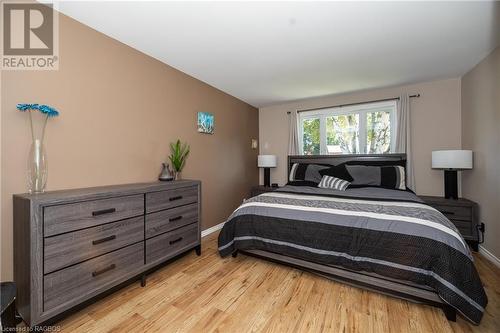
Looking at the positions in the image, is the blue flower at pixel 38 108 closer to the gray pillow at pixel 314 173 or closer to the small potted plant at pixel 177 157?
the small potted plant at pixel 177 157

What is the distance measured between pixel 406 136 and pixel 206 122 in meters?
3.19

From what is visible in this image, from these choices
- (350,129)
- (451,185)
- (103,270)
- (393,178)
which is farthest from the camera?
(350,129)

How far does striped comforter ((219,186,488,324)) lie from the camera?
1.45 m

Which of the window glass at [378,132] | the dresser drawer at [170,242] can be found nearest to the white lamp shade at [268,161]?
the window glass at [378,132]

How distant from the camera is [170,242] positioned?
2164 mm

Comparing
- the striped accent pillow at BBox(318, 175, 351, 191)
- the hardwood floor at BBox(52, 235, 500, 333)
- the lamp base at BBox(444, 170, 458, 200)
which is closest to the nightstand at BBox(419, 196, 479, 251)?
the lamp base at BBox(444, 170, 458, 200)

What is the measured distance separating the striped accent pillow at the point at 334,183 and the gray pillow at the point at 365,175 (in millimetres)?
230

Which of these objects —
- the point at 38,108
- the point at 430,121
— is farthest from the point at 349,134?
the point at 38,108

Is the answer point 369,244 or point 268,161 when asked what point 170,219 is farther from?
point 268,161

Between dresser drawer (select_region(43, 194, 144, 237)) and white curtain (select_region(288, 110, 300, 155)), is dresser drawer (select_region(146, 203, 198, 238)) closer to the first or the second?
dresser drawer (select_region(43, 194, 144, 237))

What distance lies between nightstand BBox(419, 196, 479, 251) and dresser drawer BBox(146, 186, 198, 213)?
3.06 meters

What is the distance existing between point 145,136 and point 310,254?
2156 mm

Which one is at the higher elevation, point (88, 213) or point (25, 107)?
point (25, 107)

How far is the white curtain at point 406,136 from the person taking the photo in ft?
11.0
